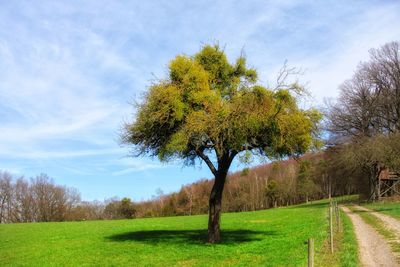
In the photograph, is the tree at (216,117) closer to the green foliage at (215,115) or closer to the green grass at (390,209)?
the green foliage at (215,115)

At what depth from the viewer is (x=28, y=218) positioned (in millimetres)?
114438

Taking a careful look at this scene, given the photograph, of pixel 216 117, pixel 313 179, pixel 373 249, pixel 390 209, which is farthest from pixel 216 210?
pixel 313 179

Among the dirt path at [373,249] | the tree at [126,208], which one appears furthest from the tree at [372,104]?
the tree at [126,208]

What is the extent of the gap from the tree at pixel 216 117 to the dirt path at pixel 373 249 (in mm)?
5109

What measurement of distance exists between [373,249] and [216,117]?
8.47 meters

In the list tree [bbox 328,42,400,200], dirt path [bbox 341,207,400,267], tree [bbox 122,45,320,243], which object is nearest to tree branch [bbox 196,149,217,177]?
tree [bbox 122,45,320,243]

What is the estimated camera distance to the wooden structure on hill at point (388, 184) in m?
55.6

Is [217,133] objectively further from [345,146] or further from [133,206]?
[133,206]

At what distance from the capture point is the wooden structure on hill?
55.6m

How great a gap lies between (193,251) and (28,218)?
347 ft

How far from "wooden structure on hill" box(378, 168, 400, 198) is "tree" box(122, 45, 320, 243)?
38609 mm

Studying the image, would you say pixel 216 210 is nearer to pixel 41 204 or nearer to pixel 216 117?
pixel 216 117

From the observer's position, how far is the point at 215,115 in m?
20.1

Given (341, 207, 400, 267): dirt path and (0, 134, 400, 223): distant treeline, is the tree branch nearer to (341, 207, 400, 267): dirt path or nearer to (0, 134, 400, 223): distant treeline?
(341, 207, 400, 267): dirt path
